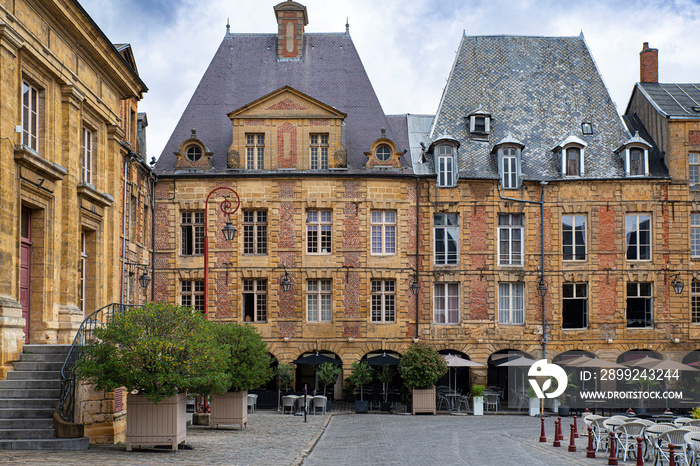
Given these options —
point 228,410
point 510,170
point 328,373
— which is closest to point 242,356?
point 228,410

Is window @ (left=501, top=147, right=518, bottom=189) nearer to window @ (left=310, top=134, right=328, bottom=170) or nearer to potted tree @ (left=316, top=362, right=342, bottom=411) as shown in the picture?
window @ (left=310, top=134, right=328, bottom=170)

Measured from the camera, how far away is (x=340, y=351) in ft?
109

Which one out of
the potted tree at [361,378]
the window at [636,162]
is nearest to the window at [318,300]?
the potted tree at [361,378]

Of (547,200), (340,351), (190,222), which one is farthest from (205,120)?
(547,200)

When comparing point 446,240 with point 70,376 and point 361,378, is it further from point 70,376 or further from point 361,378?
point 70,376

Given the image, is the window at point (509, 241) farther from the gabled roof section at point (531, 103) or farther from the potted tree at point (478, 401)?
the potted tree at point (478, 401)

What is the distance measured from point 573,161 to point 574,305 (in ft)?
18.9

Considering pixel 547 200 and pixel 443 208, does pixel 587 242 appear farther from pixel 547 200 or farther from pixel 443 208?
pixel 443 208

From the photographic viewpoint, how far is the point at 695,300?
34.1 m

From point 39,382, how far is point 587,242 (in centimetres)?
2390

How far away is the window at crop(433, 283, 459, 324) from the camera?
34.0 m

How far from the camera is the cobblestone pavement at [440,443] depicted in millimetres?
16797

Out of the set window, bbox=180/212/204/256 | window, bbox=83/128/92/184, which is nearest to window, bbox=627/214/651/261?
window, bbox=180/212/204/256

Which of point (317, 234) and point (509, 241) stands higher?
point (317, 234)
